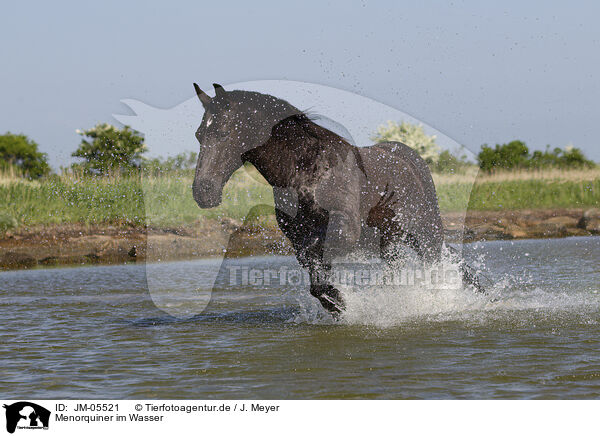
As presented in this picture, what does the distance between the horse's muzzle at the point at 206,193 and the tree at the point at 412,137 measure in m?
2.54

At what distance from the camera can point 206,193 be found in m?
5.76

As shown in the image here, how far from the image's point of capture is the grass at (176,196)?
26.0ft

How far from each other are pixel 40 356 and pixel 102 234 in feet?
37.3

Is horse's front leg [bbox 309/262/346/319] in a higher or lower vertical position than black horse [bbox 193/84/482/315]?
lower

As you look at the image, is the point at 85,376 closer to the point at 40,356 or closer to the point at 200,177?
the point at 40,356

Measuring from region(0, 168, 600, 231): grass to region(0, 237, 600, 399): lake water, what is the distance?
3.91ft

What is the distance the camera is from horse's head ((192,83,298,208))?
19.0 feet

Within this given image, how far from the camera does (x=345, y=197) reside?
6.39 meters

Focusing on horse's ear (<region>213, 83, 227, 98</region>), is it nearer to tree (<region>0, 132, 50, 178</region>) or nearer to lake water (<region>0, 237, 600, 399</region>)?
lake water (<region>0, 237, 600, 399</region>)

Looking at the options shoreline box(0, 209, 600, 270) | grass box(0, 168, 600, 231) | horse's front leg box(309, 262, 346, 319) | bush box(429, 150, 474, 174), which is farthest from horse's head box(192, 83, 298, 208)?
shoreline box(0, 209, 600, 270)

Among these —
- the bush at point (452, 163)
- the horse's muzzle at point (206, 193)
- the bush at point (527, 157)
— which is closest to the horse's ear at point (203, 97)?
the horse's muzzle at point (206, 193)

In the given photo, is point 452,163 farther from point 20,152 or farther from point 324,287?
point 20,152
